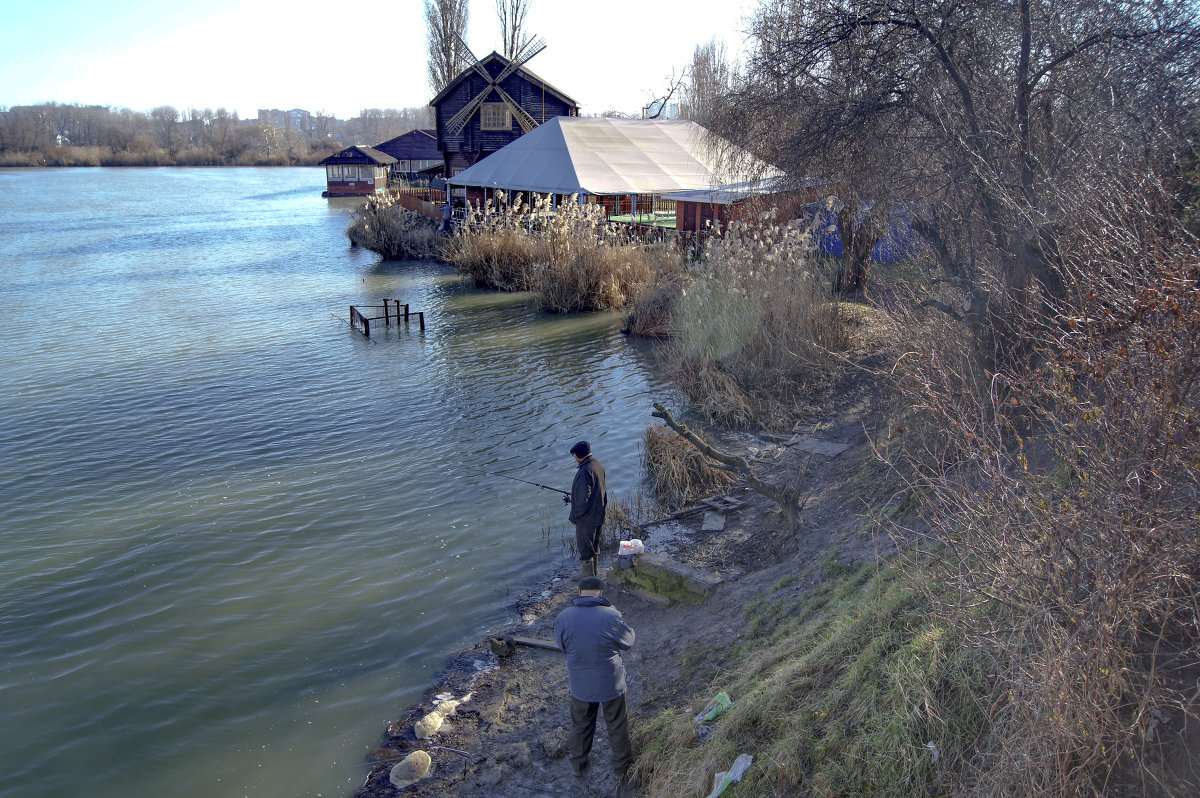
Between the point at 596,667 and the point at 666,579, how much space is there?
2424 millimetres

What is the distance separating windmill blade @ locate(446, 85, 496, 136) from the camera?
4226 centimetres

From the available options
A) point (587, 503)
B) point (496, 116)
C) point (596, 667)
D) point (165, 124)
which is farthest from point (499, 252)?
point (165, 124)

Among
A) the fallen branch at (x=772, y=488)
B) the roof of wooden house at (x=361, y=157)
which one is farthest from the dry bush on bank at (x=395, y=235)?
the roof of wooden house at (x=361, y=157)

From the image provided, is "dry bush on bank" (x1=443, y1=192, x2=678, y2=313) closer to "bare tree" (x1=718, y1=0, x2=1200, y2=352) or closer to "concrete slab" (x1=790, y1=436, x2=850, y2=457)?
"bare tree" (x1=718, y1=0, x2=1200, y2=352)

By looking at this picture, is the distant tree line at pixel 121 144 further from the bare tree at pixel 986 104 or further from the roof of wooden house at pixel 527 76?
the bare tree at pixel 986 104

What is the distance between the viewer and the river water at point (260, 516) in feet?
21.9

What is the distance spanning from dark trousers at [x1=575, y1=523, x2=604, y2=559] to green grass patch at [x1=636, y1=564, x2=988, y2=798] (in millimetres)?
2727

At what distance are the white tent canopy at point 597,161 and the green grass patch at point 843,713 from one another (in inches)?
1037

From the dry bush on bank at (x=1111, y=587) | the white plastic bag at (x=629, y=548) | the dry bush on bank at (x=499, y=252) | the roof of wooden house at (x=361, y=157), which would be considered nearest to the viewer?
the dry bush on bank at (x=1111, y=587)

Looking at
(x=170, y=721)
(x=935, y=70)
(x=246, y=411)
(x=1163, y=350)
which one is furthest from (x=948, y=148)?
(x=246, y=411)

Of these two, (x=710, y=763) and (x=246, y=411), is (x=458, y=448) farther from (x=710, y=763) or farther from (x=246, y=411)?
(x=710, y=763)

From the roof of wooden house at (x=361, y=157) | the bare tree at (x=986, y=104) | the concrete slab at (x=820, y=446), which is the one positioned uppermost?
the roof of wooden house at (x=361, y=157)

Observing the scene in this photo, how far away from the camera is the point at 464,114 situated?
142 feet

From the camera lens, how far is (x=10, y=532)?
10.1 meters
